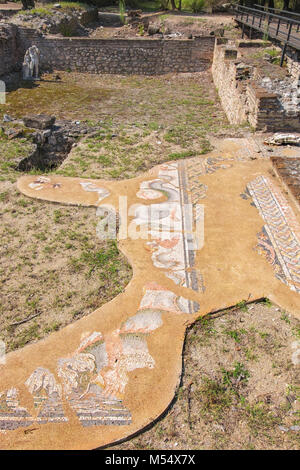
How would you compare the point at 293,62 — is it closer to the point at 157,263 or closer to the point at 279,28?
the point at 279,28

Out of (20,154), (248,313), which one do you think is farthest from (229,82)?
(248,313)

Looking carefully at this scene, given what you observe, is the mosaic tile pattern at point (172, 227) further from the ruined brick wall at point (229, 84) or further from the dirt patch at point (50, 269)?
the ruined brick wall at point (229, 84)

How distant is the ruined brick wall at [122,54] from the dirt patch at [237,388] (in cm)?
1448

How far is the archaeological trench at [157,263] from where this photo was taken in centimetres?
315

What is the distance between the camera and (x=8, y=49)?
49.7 ft

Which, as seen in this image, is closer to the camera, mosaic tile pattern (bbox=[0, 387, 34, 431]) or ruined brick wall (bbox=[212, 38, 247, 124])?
mosaic tile pattern (bbox=[0, 387, 34, 431])

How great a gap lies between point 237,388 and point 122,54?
51.9 feet

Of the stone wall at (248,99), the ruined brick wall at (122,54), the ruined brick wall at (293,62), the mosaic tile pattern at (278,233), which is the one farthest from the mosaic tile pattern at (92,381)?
Answer: the ruined brick wall at (122,54)

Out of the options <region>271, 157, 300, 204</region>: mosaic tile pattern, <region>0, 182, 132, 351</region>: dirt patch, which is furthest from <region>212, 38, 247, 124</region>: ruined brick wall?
<region>0, 182, 132, 351</region>: dirt patch

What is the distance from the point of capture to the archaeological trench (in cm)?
315

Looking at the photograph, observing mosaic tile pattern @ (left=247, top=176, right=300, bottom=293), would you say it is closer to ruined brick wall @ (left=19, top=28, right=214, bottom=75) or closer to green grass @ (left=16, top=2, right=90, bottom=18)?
ruined brick wall @ (left=19, top=28, right=214, bottom=75)

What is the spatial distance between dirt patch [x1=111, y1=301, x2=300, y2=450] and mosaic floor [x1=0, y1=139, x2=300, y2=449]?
137 mm

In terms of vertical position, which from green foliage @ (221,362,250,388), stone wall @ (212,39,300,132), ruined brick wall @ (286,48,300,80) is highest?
ruined brick wall @ (286,48,300,80)

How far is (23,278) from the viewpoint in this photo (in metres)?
4.71
